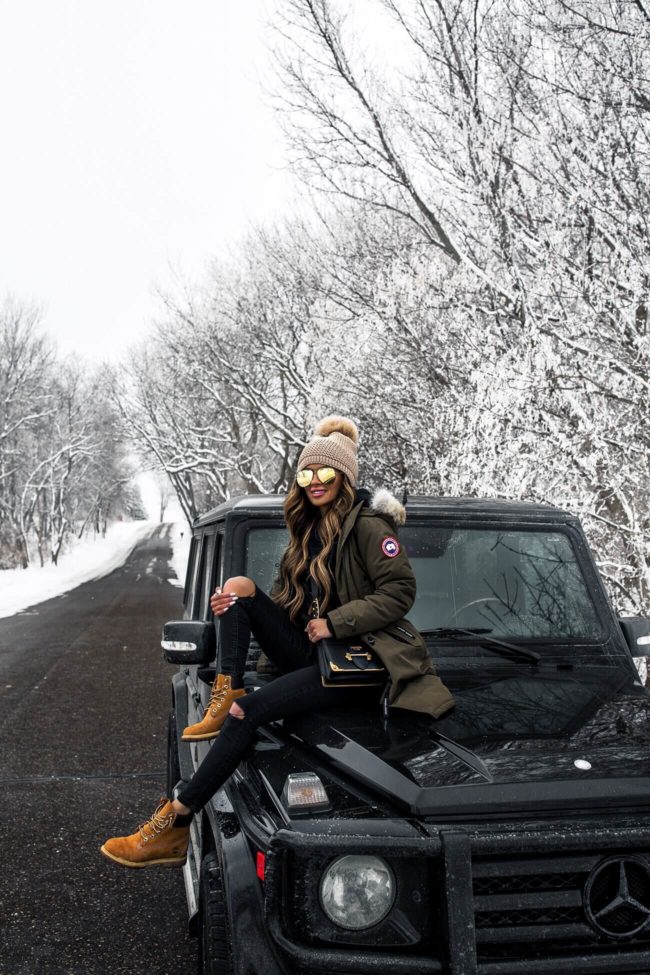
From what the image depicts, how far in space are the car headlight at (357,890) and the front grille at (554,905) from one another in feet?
0.65

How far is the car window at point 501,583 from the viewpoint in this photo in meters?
3.23

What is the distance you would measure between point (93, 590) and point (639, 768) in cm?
2463

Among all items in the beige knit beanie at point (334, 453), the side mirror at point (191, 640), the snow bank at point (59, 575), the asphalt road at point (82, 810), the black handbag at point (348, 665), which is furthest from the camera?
the snow bank at point (59, 575)

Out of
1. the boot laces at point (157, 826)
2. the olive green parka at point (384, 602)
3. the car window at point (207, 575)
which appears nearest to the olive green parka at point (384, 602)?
the olive green parka at point (384, 602)

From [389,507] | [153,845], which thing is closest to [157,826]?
[153,845]

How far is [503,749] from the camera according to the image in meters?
2.19

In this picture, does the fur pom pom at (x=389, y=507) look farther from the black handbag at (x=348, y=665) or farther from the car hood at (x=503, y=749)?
the car hood at (x=503, y=749)

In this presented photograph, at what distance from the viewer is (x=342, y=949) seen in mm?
1796

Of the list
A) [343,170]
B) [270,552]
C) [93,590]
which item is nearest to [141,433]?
[93,590]

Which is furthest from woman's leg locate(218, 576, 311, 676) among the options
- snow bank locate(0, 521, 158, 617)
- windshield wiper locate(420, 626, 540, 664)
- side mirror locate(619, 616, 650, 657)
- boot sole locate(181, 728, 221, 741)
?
snow bank locate(0, 521, 158, 617)

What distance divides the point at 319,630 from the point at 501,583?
1.00m

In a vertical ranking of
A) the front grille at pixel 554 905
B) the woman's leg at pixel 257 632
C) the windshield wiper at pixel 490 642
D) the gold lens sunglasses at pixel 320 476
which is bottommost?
the front grille at pixel 554 905

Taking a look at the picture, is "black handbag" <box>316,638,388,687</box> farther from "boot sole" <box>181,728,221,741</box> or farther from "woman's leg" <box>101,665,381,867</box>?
"boot sole" <box>181,728,221,741</box>

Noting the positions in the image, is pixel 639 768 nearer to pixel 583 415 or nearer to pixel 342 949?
pixel 342 949
